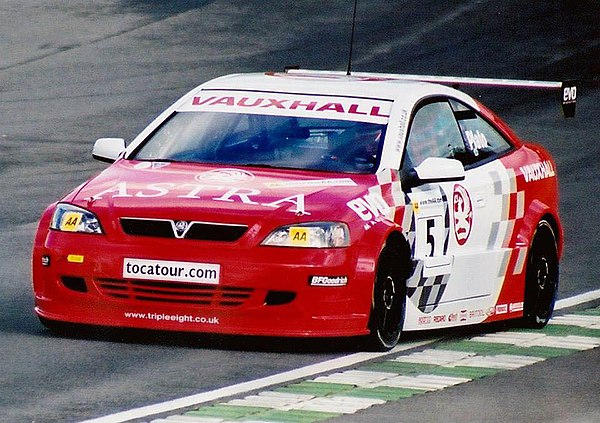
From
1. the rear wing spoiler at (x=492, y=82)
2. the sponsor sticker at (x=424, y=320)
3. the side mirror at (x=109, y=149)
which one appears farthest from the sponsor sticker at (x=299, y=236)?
the rear wing spoiler at (x=492, y=82)

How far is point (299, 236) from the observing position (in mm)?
11305

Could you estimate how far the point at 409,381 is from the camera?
10688 mm

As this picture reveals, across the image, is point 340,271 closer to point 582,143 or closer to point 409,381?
point 409,381

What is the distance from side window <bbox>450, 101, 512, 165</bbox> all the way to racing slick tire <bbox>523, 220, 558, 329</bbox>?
1.69 ft

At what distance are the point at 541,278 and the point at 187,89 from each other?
43.0 ft

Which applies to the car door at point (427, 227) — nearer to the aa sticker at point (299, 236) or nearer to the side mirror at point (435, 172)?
the side mirror at point (435, 172)

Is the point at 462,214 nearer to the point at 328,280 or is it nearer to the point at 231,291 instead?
the point at 328,280

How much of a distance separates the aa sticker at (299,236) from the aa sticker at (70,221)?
109 cm

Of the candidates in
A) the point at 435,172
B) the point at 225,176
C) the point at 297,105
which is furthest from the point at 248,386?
the point at 297,105

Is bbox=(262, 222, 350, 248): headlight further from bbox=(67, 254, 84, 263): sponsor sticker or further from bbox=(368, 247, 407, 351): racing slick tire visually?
bbox=(67, 254, 84, 263): sponsor sticker

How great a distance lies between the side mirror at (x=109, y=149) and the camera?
12.6 m

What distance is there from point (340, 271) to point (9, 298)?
8.83 ft

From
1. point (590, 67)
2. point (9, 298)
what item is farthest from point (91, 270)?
point (590, 67)

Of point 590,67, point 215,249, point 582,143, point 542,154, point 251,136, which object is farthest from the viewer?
point 590,67
